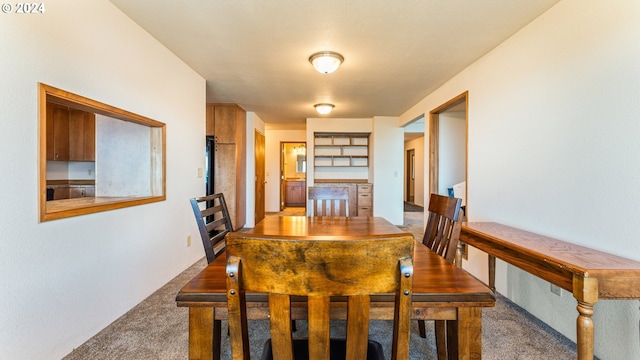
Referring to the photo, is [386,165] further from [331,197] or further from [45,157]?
[45,157]

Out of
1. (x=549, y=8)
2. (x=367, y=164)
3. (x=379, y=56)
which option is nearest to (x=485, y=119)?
(x=549, y=8)

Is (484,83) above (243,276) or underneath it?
above

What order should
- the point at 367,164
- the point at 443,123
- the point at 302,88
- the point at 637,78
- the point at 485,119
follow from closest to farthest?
the point at 637,78 → the point at 485,119 → the point at 302,88 → the point at 443,123 → the point at 367,164

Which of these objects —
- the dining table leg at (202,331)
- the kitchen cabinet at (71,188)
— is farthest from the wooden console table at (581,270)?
the kitchen cabinet at (71,188)

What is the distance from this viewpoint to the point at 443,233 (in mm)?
1570

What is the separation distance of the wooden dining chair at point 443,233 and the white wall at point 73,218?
2.13 m

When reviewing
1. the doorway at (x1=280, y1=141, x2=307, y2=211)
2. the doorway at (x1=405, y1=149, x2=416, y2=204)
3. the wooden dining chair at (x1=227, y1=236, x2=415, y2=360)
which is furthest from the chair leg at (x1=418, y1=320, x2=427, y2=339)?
the doorway at (x1=405, y1=149, x2=416, y2=204)

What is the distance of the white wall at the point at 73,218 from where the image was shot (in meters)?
1.36

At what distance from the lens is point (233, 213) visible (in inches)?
190

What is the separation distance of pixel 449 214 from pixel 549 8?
67.8 inches

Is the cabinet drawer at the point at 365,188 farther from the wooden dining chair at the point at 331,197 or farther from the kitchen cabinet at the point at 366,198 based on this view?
the wooden dining chair at the point at 331,197

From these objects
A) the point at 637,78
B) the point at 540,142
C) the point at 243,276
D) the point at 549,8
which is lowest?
the point at 243,276

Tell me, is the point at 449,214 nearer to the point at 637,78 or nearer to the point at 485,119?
the point at 637,78

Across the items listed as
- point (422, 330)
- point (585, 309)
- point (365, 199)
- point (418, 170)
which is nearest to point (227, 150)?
point (365, 199)
